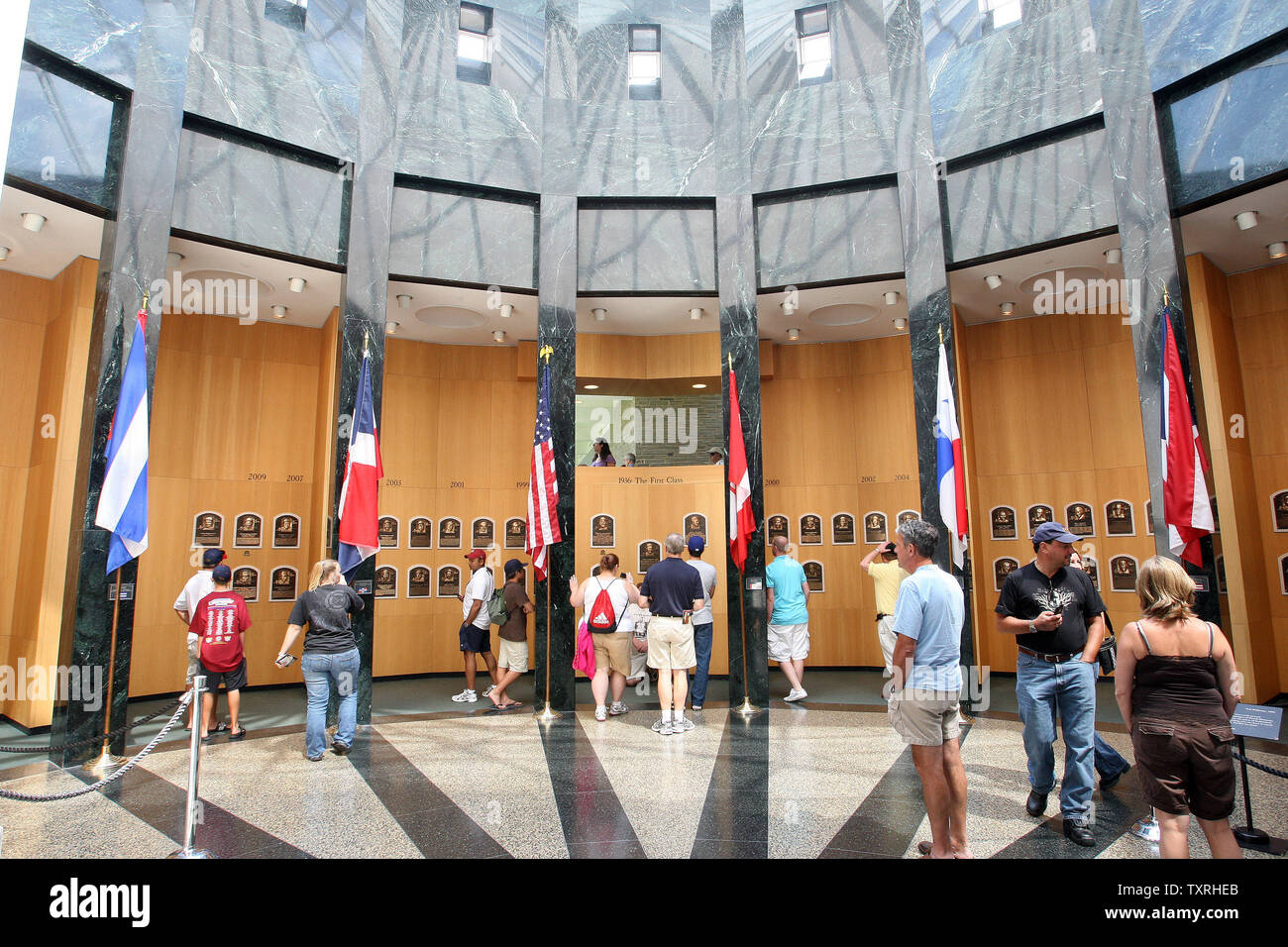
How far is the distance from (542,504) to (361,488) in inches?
83.7

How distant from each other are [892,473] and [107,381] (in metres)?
11.3

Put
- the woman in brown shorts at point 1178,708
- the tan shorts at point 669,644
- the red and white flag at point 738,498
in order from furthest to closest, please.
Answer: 1. the red and white flag at point 738,498
2. the tan shorts at point 669,644
3. the woman in brown shorts at point 1178,708

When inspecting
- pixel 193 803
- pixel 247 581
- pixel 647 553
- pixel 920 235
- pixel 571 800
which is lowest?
pixel 571 800

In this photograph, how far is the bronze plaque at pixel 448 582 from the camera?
40.3ft

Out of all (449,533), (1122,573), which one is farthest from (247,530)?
(1122,573)

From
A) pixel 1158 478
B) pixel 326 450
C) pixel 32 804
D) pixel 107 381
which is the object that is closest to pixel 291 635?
pixel 32 804

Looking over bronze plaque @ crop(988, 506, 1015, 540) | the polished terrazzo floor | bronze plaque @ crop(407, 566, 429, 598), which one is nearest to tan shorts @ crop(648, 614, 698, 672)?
the polished terrazzo floor

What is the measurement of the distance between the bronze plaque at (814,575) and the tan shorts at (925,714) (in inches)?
348

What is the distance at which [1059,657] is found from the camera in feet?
15.5

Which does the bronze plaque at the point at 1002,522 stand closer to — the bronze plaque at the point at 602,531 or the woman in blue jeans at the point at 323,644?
the bronze plaque at the point at 602,531

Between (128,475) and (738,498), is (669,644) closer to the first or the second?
(738,498)

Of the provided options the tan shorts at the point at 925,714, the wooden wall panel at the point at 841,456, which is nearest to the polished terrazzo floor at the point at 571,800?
the tan shorts at the point at 925,714

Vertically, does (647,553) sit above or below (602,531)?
below

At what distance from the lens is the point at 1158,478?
25.5 ft
